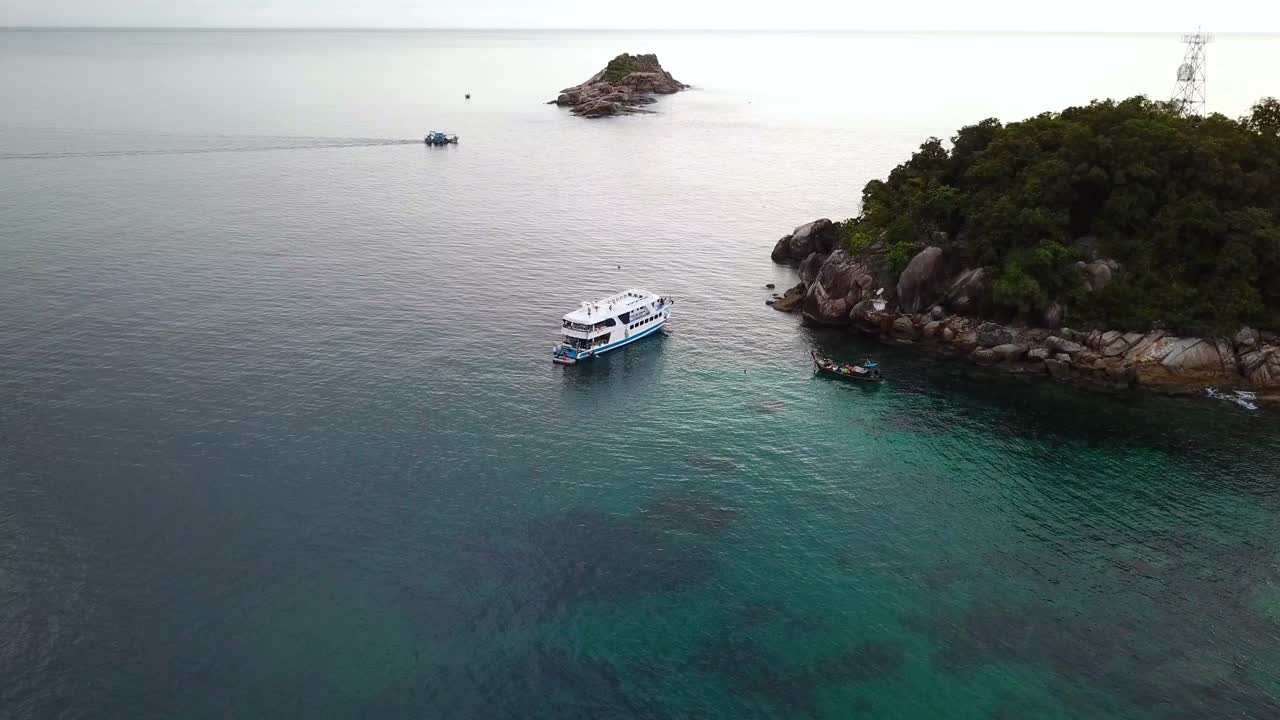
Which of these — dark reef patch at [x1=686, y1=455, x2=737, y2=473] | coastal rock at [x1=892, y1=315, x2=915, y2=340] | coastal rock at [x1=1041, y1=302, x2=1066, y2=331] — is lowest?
dark reef patch at [x1=686, y1=455, x2=737, y2=473]

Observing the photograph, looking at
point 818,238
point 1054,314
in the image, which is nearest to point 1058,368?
point 1054,314

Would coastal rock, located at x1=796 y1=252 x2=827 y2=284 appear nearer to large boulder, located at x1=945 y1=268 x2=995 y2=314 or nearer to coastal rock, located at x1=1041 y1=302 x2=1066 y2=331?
large boulder, located at x1=945 y1=268 x2=995 y2=314

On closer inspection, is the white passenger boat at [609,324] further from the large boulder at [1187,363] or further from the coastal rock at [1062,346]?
the large boulder at [1187,363]

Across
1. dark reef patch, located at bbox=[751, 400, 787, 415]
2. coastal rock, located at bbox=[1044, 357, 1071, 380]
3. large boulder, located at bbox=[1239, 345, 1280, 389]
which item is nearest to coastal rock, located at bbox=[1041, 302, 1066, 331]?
coastal rock, located at bbox=[1044, 357, 1071, 380]

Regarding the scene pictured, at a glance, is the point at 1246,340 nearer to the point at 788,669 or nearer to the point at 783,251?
the point at 783,251

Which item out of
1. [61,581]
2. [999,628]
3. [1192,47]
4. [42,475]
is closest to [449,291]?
[42,475]

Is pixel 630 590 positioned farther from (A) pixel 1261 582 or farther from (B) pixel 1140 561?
(A) pixel 1261 582
